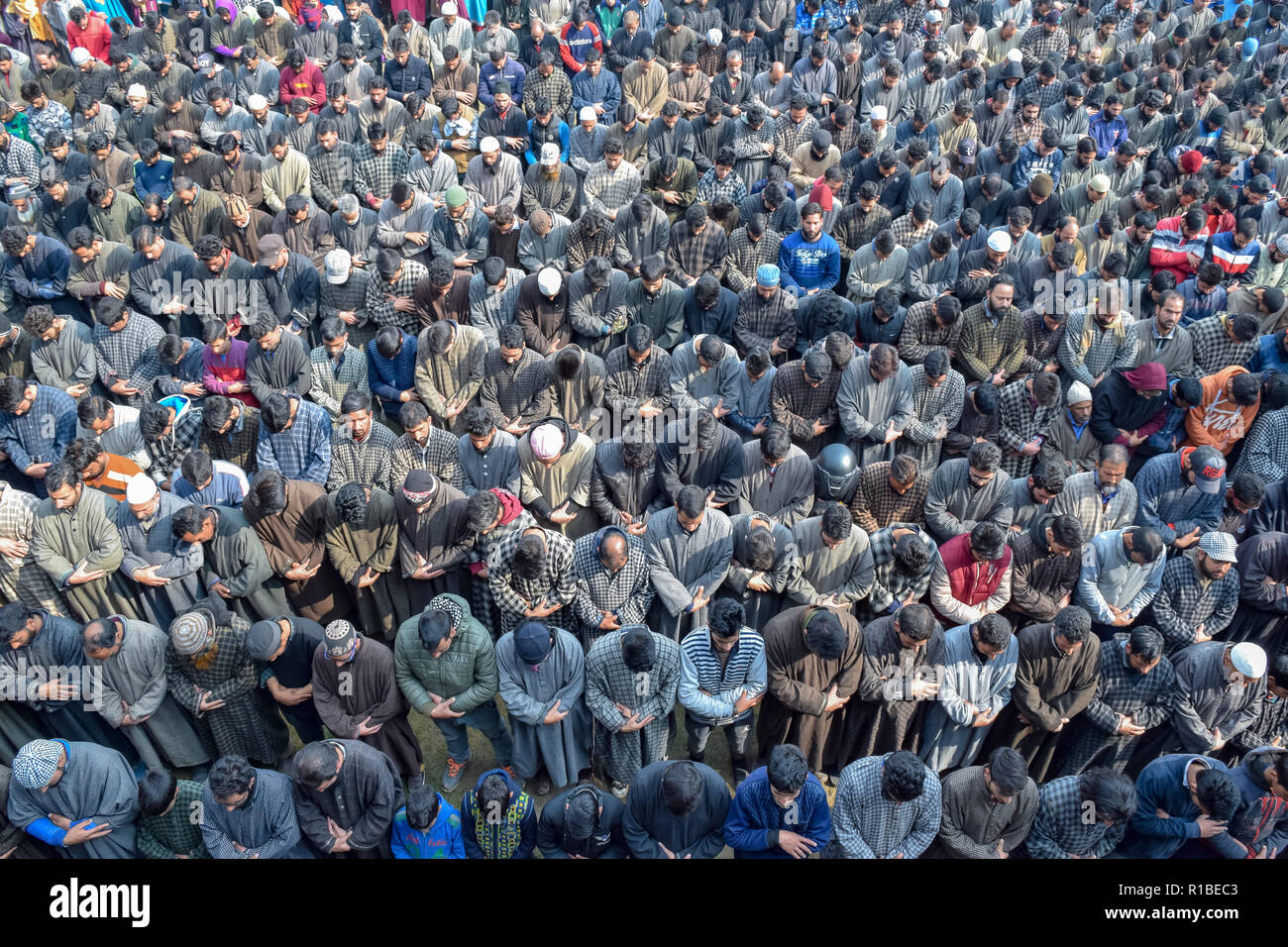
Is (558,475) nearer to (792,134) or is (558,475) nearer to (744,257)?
(744,257)

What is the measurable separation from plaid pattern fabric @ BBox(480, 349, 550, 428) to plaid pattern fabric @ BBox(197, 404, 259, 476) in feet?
6.38

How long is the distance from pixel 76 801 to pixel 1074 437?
24.9 ft

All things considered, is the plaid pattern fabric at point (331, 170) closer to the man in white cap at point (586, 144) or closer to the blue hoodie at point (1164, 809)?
the man in white cap at point (586, 144)

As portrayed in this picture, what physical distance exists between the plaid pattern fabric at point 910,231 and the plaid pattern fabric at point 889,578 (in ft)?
15.5

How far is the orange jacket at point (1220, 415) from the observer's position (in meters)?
8.03

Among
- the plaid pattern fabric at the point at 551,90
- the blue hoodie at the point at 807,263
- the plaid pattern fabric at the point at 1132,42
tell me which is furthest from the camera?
the plaid pattern fabric at the point at 1132,42

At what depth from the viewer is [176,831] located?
5.65 meters

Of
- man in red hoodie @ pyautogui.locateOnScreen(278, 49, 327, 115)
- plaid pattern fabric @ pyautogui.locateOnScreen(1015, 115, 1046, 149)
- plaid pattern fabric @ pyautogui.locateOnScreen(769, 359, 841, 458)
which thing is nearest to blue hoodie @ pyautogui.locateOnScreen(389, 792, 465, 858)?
plaid pattern fabric @ pyautogui.locateOnScreen(769, 359, 841, 458)

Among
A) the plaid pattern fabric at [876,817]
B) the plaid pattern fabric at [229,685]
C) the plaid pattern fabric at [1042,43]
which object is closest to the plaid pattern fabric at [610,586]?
the plaid pattern fabric at [876,817]

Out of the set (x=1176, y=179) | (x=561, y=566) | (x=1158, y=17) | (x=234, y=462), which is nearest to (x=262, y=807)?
(x=561, y=566)

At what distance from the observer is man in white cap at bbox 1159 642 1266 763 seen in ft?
19.4

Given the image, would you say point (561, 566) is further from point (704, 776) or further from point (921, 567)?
point (921, 567)

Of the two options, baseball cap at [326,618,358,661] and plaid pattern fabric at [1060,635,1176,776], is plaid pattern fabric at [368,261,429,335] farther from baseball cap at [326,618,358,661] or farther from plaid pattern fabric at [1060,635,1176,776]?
plaid pattern fabric at [1060,635,1176,776]

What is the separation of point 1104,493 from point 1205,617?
1.07 meters
